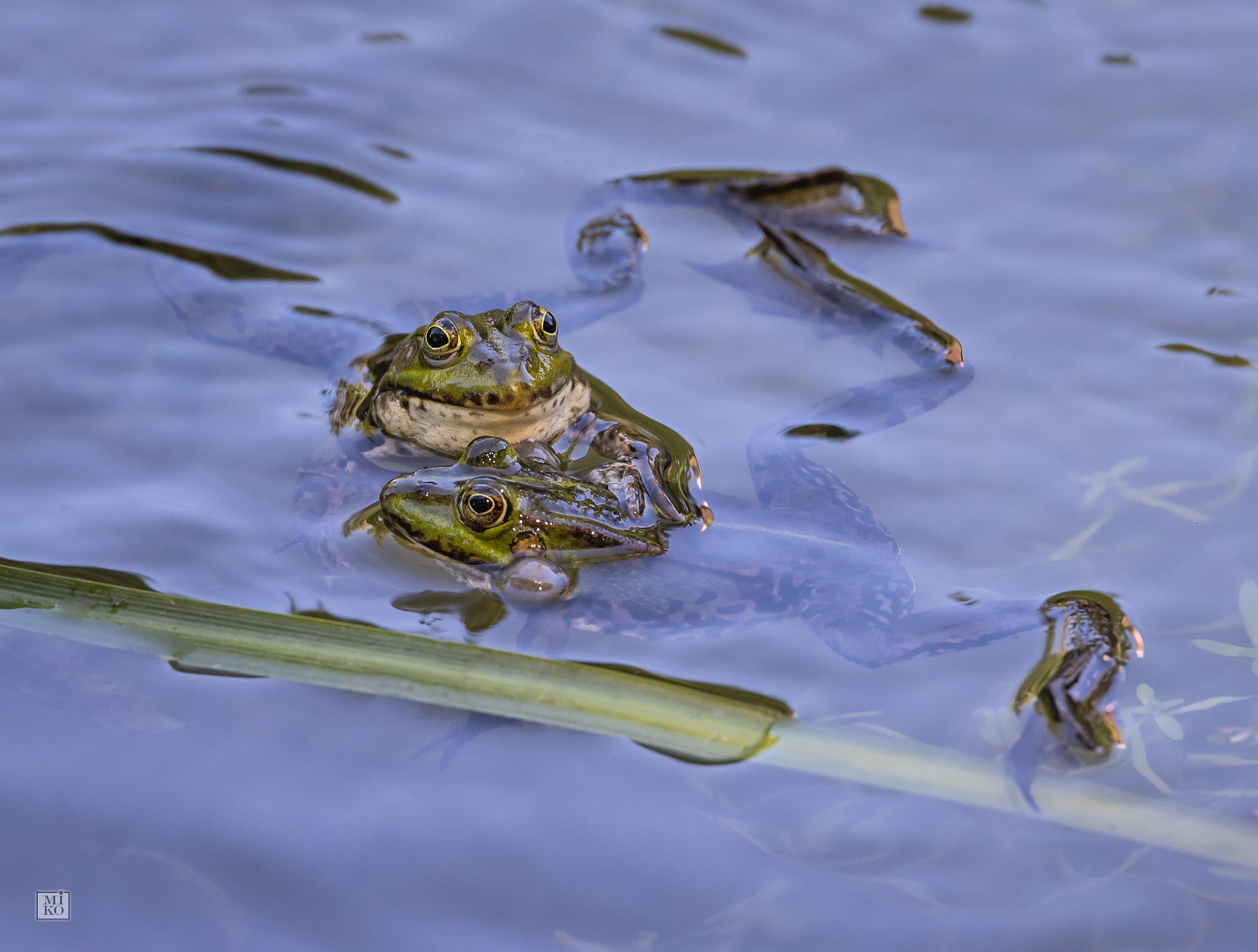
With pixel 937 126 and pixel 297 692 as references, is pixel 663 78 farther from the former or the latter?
pixel 297 692

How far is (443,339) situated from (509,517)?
0.79 m

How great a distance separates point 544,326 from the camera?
12.8 ft

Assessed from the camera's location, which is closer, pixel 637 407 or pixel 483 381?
A: pixel 483 381

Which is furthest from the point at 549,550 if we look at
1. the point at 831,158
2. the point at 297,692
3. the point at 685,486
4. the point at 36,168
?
the point at 36,168

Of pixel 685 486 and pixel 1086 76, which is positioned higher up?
pixel 1086 76

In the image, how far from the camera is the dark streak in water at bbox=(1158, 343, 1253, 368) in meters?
4.20

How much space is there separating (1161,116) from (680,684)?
4.40m

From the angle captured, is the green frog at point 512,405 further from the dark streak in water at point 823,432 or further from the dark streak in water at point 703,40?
the dark streak in water at point 703,40

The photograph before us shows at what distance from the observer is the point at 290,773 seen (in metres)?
2.76

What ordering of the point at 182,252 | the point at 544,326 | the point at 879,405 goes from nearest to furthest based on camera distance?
the point at 544,326 → the point at 879,405 → the point at 182,252

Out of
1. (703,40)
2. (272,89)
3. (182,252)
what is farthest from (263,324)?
(703,40)

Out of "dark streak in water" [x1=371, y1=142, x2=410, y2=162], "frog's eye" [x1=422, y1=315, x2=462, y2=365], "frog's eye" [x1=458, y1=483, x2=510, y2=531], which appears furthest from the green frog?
"dark streak in water" [x1=371, y1=142, x2=410, y2=162]

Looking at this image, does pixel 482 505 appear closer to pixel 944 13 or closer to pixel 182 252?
pixel 182 252

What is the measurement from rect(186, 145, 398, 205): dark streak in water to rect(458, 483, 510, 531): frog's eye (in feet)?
7.95
